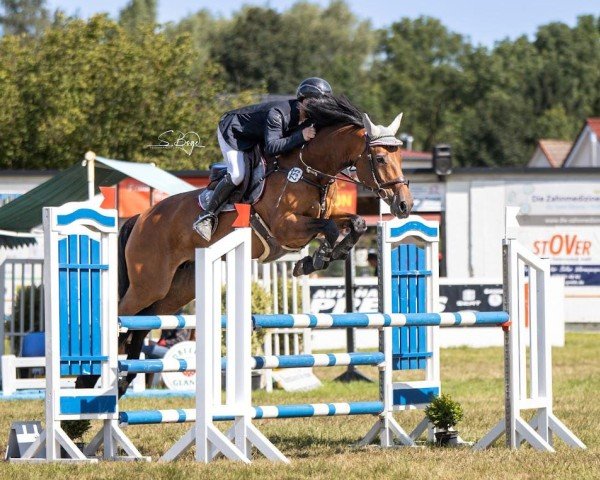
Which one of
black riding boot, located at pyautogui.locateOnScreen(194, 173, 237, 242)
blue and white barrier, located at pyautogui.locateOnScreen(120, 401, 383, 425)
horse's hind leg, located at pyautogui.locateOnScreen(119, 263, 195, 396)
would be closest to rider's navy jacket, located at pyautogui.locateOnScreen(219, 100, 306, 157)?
black riding boot, located at pyautogui.locateOnScreen(194, 173, 237, 242)

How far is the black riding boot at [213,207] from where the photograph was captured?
7.55 m

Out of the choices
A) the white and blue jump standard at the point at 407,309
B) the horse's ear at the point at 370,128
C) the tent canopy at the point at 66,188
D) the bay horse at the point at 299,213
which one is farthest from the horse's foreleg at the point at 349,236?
the tent canopy at the point at 66,188

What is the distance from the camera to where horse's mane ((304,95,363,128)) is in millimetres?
7375

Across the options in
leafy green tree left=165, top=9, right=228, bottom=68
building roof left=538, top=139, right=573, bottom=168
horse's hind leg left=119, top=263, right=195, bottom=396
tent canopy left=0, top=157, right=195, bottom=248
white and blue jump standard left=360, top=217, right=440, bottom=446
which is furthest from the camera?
leafy green tree left=165, top=9, right=228, bottom=68

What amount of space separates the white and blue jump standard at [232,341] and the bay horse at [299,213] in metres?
0.40

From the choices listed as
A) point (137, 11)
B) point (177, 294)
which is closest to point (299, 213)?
point (177, 294)

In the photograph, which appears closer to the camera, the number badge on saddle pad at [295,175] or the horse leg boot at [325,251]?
the horse leg boot at [325,251]

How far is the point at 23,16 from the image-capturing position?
53.1m

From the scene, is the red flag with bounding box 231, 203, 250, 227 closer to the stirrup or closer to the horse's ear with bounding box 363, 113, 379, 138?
the horse's ear with bounding box 363, 113, 379, 138

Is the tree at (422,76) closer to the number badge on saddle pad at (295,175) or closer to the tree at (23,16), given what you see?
the tree at (23,16)

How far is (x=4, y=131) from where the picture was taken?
2628 cm

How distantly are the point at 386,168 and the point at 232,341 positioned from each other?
151cm

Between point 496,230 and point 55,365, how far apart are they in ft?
56.3

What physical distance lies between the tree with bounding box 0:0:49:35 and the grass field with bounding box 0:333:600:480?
4334 centimetres
